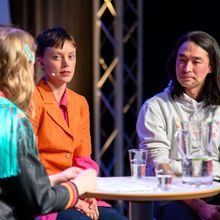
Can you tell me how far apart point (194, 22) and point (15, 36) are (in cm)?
304

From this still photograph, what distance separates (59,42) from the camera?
9.09ft

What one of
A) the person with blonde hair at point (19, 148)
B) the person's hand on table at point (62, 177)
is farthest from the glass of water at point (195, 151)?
the person with blonde hair at point (19, 148)

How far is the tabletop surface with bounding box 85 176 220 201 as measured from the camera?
2.10 metres

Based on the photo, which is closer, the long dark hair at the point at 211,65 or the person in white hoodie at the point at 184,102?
the person in white hoodie at the point at 184,102

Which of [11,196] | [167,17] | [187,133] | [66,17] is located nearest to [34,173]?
[11,196]

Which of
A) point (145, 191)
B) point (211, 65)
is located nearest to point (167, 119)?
point (211, 65)

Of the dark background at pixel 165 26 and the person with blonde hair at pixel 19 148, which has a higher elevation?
the dark background at pixel 165 26

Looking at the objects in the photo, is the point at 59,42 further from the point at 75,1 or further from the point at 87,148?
the point at 75,1

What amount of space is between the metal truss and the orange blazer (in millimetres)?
1617

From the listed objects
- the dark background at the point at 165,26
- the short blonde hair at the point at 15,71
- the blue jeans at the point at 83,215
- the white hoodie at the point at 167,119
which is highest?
the dark background at the point at 165,26

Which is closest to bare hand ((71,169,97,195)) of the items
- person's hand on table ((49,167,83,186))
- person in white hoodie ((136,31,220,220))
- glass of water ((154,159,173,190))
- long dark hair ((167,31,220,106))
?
person's hand on table ((49,167,83,186))

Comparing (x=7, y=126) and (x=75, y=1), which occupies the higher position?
(x=75, y=1)

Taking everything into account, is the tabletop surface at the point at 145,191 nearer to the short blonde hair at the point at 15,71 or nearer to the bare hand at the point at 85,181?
the bare hand at the point at 85,181

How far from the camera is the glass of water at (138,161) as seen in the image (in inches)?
93.7
